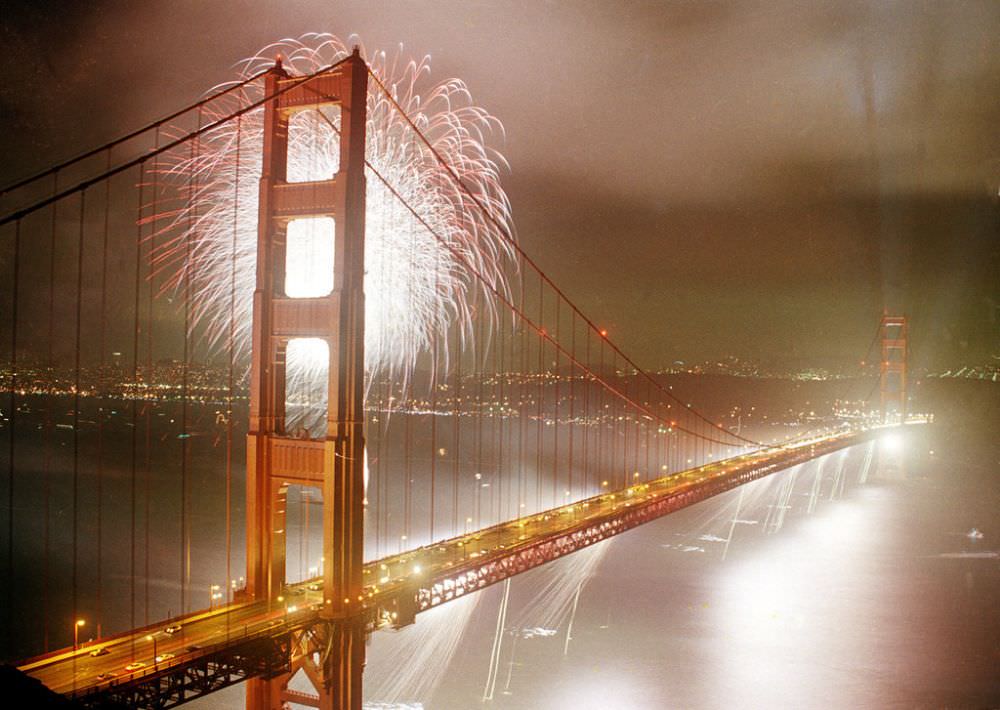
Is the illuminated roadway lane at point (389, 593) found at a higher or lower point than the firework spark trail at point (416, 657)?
higher

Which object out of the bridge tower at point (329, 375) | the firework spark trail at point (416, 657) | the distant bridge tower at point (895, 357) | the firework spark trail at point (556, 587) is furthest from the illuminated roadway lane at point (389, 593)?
the distant bridge tower at point (895, 357)

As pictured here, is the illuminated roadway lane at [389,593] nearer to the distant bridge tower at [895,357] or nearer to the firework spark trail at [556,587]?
the firework spark trail at [556,587]

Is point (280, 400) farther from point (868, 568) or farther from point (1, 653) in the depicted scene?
point (868, 568)

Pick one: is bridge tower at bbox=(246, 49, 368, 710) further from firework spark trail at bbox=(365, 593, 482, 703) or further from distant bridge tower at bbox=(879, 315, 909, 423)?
distant bridge tower at bbox=(879, 315, 909, 423)

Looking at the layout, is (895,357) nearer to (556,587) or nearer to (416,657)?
(556,587)

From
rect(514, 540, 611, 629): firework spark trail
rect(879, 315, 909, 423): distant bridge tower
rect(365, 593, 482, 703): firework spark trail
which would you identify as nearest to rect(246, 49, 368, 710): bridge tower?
rect(365, 593, 482, 703): firework spark trail

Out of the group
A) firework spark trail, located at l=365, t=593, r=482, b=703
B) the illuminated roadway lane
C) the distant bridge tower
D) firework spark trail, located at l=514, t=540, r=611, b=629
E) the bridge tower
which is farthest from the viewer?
the distant bridge tower

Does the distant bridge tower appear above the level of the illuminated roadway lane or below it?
above
